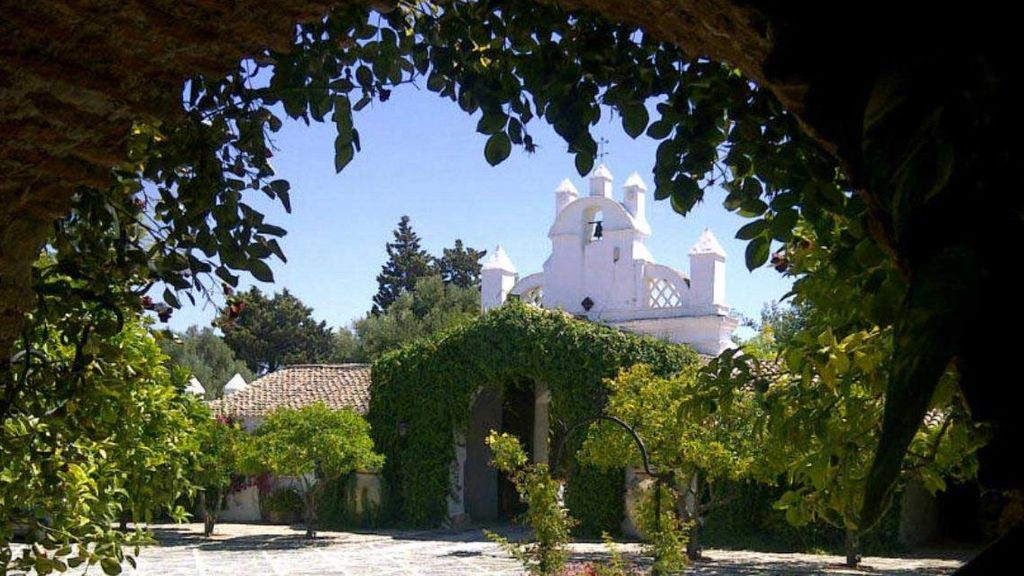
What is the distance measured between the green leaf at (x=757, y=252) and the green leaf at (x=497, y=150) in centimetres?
67

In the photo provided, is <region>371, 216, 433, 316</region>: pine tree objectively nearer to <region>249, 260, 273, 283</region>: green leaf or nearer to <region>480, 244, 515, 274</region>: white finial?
<region>480, 244, 515, 274</region>: white finial

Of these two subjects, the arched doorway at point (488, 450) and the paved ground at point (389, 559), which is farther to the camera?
the arched doorway at point (488, 450)

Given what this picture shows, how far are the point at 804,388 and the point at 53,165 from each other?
1974 mm

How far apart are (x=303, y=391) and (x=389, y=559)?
30.4 ft

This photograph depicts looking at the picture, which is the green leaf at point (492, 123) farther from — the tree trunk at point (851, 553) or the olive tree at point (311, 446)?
the olive tree at point (311, 446)

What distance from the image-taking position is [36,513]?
4062 mm

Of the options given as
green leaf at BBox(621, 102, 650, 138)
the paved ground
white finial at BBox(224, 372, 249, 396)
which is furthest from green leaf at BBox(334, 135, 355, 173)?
white finial at BBox(224, 372, 249, 396)

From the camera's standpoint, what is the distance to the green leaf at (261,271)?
3.04 metres

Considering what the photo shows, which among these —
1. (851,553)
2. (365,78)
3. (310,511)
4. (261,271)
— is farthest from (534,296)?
(365,78)

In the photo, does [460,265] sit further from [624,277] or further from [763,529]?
[763,529]

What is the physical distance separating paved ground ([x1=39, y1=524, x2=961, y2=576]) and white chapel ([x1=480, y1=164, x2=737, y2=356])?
16.8ft

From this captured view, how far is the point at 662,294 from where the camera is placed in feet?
69.6

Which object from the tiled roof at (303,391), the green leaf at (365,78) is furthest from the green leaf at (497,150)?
the tiled roof at (303,391)

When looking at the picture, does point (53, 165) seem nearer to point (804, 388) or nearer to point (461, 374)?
point (804, 388)
